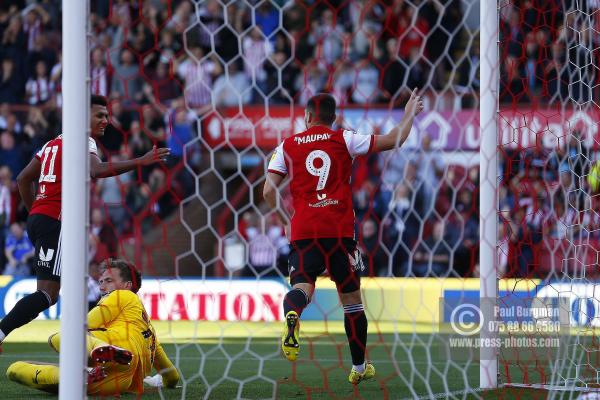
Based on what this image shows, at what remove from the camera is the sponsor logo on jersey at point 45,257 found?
19.1 ft

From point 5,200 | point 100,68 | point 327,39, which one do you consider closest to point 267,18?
point 327,39

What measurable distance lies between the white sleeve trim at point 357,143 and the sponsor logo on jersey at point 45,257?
5.84 feet

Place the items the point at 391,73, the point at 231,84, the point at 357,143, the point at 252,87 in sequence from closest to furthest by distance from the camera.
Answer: the point at 357,143 → the point at 252,87 → the point at 231,84 → the point at 391,73

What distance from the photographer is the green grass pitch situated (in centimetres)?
555

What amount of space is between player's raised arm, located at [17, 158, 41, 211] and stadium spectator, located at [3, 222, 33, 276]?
22.1ft

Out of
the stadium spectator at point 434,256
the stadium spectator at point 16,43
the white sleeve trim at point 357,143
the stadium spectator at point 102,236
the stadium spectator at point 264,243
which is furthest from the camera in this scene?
the stadium spectator at point 16,43

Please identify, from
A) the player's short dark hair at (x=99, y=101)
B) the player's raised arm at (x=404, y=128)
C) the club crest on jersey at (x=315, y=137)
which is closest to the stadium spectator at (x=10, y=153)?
the player's short dark hair at (x=99, y=101)

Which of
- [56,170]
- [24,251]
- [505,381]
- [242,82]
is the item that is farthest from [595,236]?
[24,251]

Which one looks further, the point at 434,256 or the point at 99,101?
the point at 434,256

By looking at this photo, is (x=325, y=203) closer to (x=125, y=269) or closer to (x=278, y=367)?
(x=125, y=269)

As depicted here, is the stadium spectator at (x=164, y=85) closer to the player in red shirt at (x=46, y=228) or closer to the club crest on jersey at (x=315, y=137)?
the player in red shirt at (x=46, y=228)

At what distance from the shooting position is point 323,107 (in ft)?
18.4

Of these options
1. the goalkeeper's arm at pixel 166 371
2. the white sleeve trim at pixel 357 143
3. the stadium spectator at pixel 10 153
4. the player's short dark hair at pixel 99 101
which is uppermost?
the stadium spectator at pixel 10 153

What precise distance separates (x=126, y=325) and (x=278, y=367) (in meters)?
1.96
